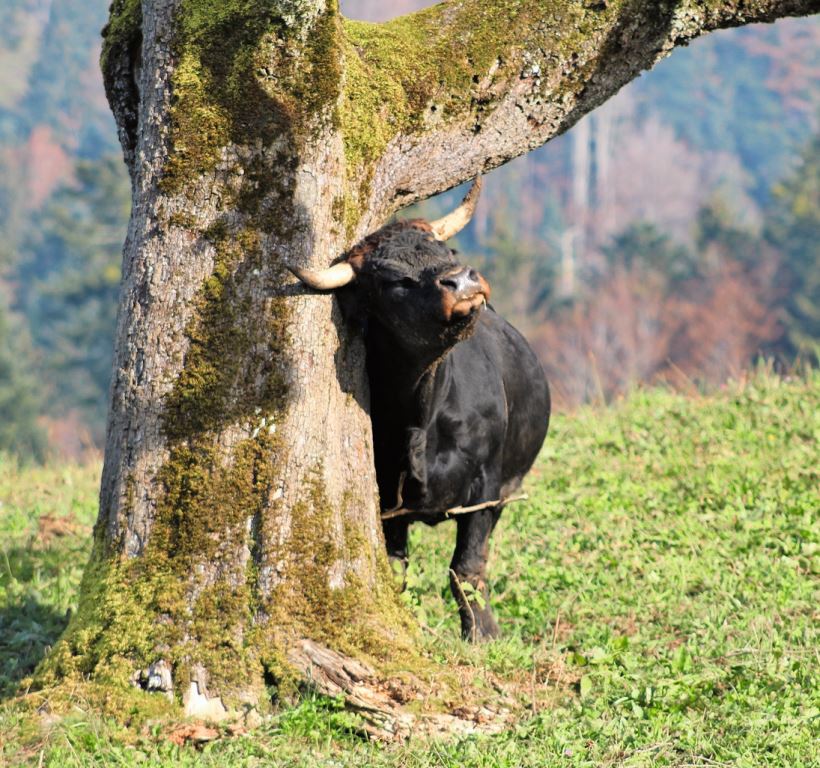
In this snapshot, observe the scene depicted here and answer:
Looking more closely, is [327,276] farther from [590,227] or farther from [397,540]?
[590,227]

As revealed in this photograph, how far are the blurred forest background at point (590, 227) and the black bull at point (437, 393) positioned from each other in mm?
4297

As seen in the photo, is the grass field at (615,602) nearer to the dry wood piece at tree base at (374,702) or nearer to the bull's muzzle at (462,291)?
the dry wood piece at tree base at (374,702)

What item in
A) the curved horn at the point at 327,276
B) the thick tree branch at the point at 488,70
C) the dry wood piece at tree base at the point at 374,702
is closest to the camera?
the dry wood piece at tree base at the point at 374,702

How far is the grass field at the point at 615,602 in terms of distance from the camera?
A: 18.9 feet

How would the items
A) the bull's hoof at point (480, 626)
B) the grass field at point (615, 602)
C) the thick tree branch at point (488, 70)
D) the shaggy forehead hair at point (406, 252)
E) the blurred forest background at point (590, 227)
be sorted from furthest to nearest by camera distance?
the blurred forest background at point (590, 227) → the bull's hoof at point (480, 626) → the thick tree branch at point (488, 70) → the shaggy forehead hair at point (406, 252) → the grass field at point (615, 602)

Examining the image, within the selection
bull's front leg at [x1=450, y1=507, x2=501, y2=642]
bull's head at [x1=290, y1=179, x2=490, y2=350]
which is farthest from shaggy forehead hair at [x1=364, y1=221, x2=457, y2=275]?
bull's front leg at [x1=450, y1=507, x2=501, y2=642]

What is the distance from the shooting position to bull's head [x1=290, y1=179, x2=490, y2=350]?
6453 mm

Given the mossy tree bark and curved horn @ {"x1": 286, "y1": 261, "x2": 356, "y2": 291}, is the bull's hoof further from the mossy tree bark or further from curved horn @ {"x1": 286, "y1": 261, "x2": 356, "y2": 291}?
curved horn @ {"x1": 286, "y1": 261, "x2": 356, "y2": 291}

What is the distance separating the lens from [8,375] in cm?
5350

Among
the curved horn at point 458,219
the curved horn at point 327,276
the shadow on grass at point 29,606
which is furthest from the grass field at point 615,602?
the curved horn at point 458,219

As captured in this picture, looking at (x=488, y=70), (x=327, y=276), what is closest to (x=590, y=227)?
(x=488, y=70)

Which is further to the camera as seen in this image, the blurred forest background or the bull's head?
the blurred forest background

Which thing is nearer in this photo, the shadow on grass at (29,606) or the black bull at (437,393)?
the black bull at (437,393)

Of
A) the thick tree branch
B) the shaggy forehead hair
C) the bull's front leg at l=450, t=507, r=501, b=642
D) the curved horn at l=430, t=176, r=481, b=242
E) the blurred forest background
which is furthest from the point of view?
the blurred forest background
